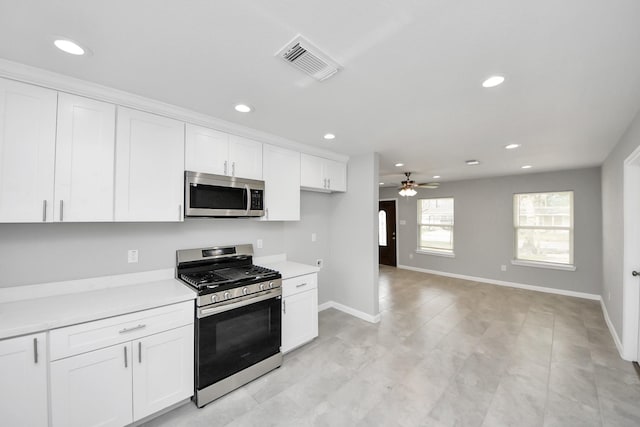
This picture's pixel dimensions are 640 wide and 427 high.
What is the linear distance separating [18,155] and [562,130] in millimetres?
4728

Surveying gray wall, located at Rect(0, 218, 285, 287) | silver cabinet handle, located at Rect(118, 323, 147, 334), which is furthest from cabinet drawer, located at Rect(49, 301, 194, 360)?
gray wall, located at Rect(0, 218, 285, 287)

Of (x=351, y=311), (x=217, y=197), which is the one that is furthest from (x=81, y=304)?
(x=351, y=311)

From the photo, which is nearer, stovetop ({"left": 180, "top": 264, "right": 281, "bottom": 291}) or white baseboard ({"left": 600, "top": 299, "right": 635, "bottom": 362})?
stovetop ({"left": 180, "top": 264, "right": 281, "bottom": 291})

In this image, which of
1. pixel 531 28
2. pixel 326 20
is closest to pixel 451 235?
pixel 531 28

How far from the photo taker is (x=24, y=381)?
144 cm

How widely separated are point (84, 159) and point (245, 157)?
1.30 meters

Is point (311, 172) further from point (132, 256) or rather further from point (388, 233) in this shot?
point (388, 233)

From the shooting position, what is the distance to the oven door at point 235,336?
6.67ft

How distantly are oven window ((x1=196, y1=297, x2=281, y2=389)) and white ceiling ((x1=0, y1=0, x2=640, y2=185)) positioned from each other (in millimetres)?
1820

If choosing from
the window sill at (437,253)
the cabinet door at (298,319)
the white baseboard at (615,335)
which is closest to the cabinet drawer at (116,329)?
the cabinet door at (298,319)

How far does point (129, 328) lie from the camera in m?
1.73

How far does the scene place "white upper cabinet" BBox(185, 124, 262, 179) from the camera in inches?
93.1

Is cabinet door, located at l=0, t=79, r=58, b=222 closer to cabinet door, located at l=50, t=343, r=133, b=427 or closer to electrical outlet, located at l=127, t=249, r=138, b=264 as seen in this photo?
electrical outlet, located at l=127, t=249, r=138, b=264

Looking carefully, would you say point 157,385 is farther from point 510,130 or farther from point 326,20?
point 510,130
